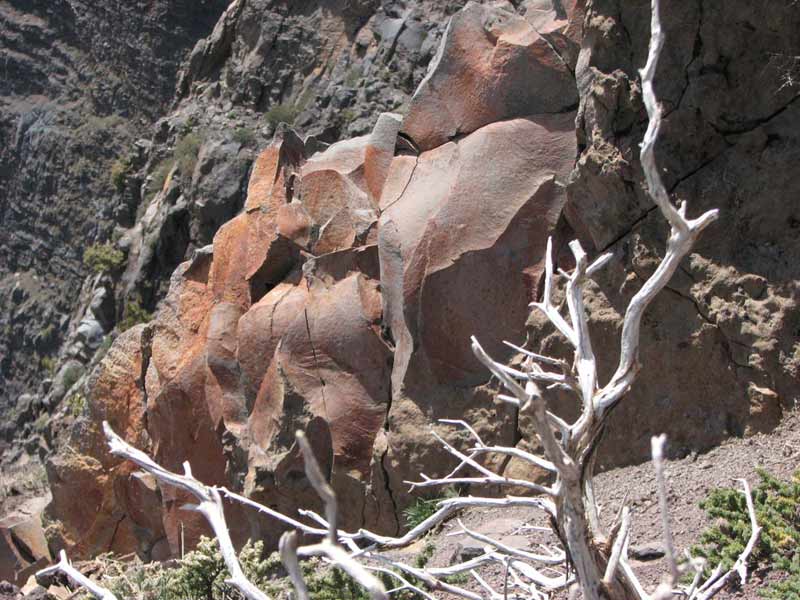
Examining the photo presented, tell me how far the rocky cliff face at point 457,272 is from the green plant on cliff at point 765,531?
3.26ft

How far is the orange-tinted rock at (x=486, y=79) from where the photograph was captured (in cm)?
930

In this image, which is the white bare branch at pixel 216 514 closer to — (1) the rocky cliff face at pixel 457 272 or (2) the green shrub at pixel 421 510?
(1) the rocky cliff face at pixel 457 272

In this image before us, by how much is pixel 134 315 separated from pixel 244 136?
4.61m

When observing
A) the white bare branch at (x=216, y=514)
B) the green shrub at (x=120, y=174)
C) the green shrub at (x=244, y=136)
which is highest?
the white bare branch at (x=216, y=514)

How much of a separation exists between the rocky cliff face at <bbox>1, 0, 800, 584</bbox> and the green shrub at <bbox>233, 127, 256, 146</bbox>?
215 centimetres

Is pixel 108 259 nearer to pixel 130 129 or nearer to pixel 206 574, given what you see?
pixel 130 129

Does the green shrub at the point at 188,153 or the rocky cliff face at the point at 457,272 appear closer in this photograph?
the rocky cliff face at the point at 457,272

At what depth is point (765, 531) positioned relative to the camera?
5.67m

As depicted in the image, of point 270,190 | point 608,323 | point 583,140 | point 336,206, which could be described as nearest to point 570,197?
point 583,140

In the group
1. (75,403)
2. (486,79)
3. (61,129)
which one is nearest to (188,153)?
(75,403)

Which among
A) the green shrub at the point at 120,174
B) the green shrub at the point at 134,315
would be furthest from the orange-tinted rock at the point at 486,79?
the green shrub at the point at 120,174

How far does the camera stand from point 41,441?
22906mm

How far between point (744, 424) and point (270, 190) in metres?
6.60

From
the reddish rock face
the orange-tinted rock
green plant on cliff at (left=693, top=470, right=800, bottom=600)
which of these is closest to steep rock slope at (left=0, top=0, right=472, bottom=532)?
the reddish rock face
